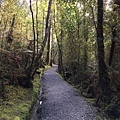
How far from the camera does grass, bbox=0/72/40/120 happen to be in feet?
36.8

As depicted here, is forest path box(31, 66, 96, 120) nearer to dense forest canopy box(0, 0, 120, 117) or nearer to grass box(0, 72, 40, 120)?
grass box(0, 72, 40, 120)

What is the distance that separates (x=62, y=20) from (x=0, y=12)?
15804mm

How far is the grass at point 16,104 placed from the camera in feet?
36.8

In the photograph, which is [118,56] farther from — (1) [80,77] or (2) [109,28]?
(1) [80,77]

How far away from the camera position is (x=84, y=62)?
83.1ft

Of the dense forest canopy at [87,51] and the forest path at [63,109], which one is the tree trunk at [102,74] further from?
the forest path at [63,109]

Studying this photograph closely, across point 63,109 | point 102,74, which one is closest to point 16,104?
point 63,109

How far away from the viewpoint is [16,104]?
13445mm

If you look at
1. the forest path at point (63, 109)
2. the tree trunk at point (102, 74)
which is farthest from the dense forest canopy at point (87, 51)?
the forest path at point (63, 109)

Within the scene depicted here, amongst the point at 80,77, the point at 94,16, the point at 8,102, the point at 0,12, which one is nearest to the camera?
the point at 8,102

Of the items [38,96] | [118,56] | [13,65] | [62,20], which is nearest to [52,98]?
[38,96]

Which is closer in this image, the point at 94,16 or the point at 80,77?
the point at 94,16

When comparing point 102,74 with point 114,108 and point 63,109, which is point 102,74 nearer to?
point 114,108

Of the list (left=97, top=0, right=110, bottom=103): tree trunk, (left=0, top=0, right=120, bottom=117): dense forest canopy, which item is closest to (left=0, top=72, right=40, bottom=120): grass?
(left=0, top=0, right=120, bottom=117): dense forest canopy
